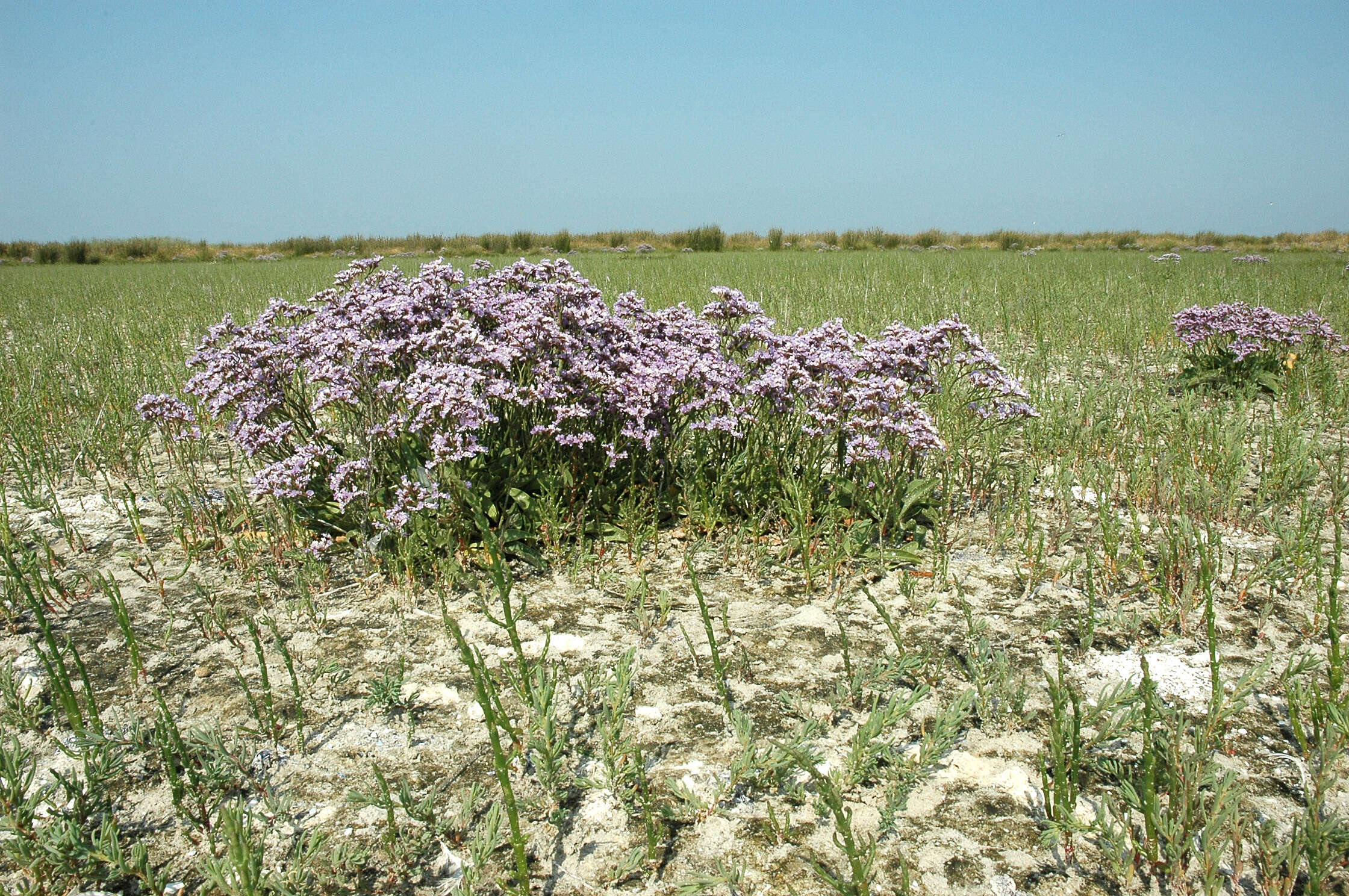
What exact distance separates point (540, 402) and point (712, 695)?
6.15 feet

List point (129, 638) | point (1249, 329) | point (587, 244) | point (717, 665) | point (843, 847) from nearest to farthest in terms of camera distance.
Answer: point (843, 847) < point (717, 665) < point (129, 638) < point (1249, 329) < point (587, 244)

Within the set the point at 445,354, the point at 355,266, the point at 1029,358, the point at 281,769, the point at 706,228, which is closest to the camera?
the point at 281,769

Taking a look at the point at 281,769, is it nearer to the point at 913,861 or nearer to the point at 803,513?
the point at 913,861

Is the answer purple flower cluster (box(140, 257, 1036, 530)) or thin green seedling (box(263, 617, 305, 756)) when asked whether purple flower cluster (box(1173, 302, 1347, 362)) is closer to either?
purple flower cluster (box(140, 257, 1036, 530))

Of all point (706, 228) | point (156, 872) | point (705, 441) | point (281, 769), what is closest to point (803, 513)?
point (705, 441)

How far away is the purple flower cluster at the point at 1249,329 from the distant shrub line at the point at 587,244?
2781cm

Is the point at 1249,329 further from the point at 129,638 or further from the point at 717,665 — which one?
the point at 129,638

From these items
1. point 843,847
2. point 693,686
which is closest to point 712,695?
point 693,686

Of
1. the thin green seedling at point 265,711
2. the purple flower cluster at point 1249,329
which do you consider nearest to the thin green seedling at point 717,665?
the thin green seedling at point 265,711

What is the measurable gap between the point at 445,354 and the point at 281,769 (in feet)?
6.78

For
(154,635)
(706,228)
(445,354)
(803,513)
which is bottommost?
(154,635)

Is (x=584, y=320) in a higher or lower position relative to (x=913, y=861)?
higher

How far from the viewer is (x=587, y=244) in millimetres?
37312

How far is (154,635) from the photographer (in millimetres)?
3268
